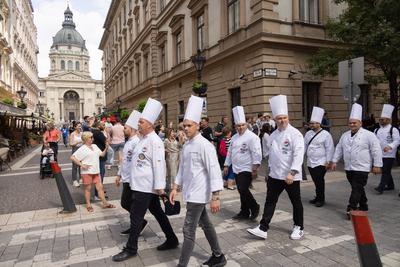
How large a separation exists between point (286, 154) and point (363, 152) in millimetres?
1744

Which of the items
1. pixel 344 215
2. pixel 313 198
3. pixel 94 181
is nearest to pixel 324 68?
pixel 313 198

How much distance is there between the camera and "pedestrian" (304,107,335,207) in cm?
707

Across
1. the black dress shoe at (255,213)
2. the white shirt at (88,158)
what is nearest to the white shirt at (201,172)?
the black dress shoe at (255,213)

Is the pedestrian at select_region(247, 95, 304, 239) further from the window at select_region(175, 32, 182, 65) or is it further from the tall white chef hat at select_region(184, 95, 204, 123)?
the window at select_region(175, 32, 182, 65)

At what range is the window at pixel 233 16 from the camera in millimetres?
18000

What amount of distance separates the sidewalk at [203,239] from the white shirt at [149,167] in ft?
3.14

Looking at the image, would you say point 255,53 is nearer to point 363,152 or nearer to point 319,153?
point 319,153

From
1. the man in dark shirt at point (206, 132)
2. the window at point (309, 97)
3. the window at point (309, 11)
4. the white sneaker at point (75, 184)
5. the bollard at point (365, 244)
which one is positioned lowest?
the white sneaker at point (75, 184)

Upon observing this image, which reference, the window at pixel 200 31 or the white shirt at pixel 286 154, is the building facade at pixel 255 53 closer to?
the window at pixel 200 31

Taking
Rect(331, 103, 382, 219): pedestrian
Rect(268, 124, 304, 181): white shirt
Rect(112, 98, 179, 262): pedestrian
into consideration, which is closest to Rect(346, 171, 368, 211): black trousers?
Rect(331, 103, 382, 219): pedestrian

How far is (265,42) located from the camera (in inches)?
611

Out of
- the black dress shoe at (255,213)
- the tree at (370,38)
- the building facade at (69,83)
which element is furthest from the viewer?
the building facade at (69,83)

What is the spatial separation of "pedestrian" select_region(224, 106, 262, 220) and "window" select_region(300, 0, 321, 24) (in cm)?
1269

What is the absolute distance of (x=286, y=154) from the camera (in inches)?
207
